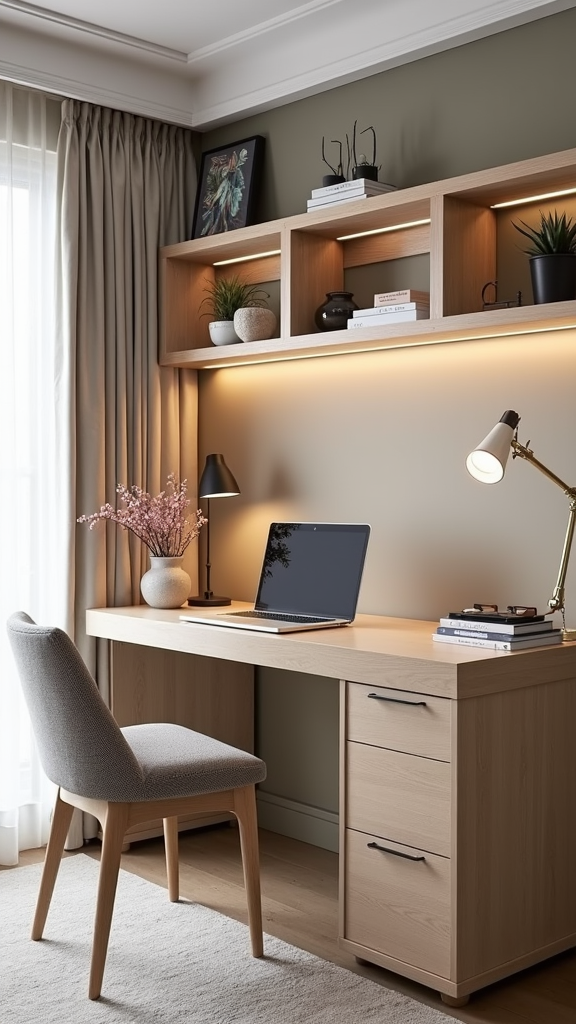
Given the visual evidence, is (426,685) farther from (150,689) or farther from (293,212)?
(293,212)

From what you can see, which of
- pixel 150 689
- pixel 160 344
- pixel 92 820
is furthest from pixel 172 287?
pixel 92 820

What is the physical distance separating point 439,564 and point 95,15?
78.2 inches

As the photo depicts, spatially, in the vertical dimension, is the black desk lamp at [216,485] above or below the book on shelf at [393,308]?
below

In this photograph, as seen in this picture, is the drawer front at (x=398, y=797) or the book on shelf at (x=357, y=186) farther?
the book on shelf at (x=357, y=186)

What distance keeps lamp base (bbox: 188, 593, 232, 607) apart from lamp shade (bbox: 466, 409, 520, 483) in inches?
47.5

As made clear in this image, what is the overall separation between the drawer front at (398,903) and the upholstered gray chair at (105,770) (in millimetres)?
245

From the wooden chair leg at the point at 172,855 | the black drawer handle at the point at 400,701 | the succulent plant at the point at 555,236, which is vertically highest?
the succulent plant at the point at 555,236

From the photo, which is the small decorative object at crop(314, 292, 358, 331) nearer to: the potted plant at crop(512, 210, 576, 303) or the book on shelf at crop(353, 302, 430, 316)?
the book on shelf at crop(353, 302, 430, 316)

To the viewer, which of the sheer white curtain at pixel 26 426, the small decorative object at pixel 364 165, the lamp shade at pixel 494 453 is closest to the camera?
the lamp shade at pixel 494 453

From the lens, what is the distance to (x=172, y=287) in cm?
378

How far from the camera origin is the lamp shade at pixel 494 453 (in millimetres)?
2604

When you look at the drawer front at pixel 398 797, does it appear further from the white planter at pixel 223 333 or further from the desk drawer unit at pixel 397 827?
the white planter at pixel 223 333

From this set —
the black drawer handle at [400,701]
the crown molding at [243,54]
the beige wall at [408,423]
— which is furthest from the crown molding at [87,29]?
the black drawer handle at [400,701]

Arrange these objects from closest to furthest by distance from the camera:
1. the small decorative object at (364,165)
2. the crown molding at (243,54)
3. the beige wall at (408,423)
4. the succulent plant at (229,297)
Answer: the beige wall at (408,423)
the crown molding at (243,54)
the small decorative object at (364,165)
the succulent plant at (229,297)
